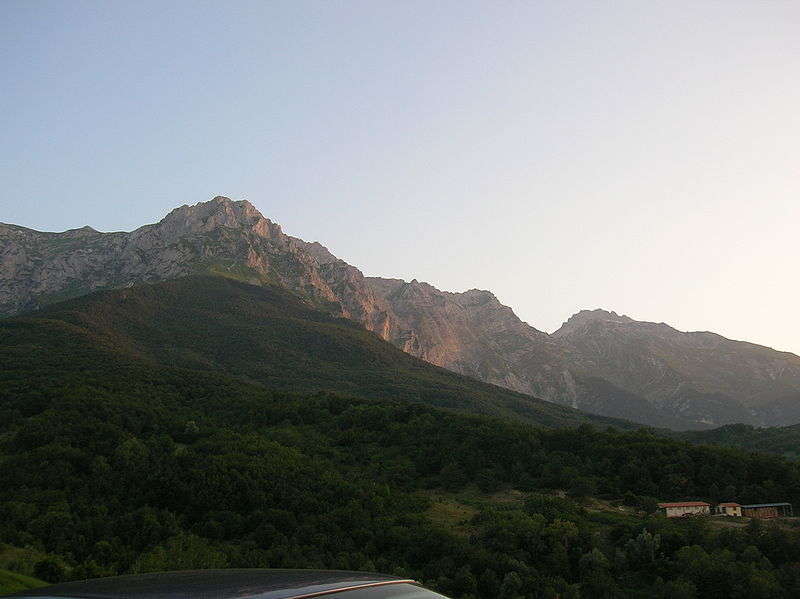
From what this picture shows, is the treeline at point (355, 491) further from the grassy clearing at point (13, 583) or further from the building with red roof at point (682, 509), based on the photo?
the grassy clearing at point (13, 583)

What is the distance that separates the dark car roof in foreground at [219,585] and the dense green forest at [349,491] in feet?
76.8

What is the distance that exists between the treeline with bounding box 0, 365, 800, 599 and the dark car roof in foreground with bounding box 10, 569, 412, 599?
23419 millimetres

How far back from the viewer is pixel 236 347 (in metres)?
112

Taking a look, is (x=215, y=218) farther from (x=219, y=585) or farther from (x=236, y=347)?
(x=219, y=585)

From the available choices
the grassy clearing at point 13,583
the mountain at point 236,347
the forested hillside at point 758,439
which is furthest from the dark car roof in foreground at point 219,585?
the forested hillside at point 758,439

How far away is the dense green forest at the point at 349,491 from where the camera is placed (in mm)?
32500

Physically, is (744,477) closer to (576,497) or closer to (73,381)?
(576,497)

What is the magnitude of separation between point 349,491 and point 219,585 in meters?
45.3

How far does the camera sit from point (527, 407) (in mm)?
113625

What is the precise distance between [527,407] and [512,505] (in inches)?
2634

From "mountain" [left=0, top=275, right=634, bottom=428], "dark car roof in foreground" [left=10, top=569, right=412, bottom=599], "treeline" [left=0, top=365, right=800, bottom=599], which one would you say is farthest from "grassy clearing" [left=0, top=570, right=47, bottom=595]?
"mountain" [left=0, top=275, right=634, bottom=428]

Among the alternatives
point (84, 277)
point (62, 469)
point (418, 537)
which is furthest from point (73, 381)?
point (84, 277)

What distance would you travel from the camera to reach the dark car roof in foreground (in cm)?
326

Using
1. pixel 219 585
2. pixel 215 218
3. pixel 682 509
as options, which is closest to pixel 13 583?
pixel 219 585
